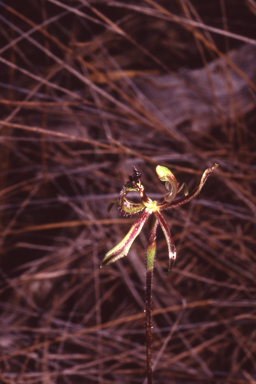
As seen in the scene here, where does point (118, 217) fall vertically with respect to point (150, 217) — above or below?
above

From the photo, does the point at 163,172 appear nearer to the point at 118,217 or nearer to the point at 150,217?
the point at 150,217

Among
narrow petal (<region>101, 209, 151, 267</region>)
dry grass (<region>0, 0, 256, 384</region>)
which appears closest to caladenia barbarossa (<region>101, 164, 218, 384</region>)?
narrow petal (<region>101, 209, 151, 267</region>)

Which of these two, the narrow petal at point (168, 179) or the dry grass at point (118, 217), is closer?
the narrow petal at point (168, 179)

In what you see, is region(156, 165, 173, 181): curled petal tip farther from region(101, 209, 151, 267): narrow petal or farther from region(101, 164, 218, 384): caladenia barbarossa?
region(101, 209, 151, 267): narrow petal

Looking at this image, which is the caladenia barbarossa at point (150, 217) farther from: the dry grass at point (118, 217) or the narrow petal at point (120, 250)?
the dry grass at point (118, 217)

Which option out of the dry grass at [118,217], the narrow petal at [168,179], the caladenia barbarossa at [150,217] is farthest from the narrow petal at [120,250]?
the dry grass at [118,217]

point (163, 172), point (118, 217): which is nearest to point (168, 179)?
point (163, 172)

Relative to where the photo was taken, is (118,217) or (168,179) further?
(118,217)

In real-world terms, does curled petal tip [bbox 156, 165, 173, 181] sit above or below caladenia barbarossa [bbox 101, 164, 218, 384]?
above
